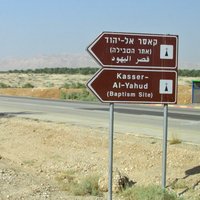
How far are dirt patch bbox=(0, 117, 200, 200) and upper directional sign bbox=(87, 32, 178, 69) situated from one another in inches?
91.6

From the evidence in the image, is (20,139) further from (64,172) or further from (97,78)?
(97,78)

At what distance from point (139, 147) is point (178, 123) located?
28.8 feet

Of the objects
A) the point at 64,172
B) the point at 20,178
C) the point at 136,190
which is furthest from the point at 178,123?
the point at 136,190

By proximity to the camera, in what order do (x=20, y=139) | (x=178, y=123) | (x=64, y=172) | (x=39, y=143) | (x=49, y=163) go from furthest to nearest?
(x=178, y=123) < (x=20, y=139) < (x=39, y=143) < (x=49, y=163) < (x=64, y=172)

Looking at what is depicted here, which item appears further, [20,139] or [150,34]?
[20,139]

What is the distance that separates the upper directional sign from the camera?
791 cm

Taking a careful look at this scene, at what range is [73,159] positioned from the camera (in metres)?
13.3

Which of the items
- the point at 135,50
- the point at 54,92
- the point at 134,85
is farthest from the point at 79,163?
the point at 54,92

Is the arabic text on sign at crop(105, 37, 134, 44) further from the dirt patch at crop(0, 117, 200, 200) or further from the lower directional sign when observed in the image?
the dirt patch at crop(0, 117, 200, 200)

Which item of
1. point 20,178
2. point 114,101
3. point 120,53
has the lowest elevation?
point 20,178

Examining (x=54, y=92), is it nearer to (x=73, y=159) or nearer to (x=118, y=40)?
(x=73, y=159)

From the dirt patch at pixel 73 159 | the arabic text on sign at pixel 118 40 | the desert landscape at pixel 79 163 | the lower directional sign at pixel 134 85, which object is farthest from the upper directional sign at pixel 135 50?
the dirt patch at pixel 73 159

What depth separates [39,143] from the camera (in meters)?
16.3

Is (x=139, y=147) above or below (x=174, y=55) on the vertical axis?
below
